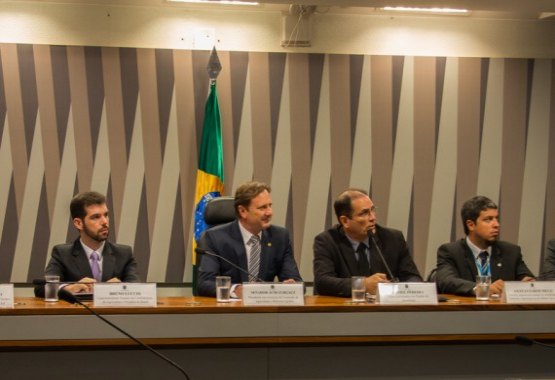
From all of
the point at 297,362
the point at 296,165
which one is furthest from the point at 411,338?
the point at 296,165

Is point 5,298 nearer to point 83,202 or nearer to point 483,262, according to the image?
point 83,202

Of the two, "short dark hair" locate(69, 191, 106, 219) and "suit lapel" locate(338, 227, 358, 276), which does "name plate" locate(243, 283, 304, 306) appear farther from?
"short dark hair" locate(69, 191, 106, 219)

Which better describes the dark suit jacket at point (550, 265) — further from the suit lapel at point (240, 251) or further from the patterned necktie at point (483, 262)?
the suit lapel at point (240, 251)

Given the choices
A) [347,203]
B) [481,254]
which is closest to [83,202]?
[347,203]

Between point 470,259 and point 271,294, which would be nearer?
point 271,294

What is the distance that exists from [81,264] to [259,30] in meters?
2.52

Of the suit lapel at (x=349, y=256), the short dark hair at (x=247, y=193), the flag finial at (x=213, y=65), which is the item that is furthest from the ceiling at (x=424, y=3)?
the suit lapel at (x=349, y=256)

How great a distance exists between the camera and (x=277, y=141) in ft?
20.2

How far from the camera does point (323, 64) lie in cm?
623

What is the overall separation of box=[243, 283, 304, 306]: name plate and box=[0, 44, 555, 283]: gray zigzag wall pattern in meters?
2.67

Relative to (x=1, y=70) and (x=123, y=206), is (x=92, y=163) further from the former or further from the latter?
(x=1, y=70)

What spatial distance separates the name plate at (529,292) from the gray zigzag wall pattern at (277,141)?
8.68 feet

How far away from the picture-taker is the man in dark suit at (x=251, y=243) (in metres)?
4.46

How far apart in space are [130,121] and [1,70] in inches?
37.0
